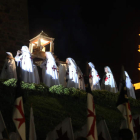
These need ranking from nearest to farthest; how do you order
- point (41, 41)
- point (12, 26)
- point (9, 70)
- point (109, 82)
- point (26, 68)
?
point (26, 68)
point (9, 70)
point (41, 41)
point (109, 82)
point (12, 26)

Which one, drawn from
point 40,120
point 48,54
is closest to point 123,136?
point 40,120

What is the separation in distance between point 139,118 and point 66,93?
147 inches

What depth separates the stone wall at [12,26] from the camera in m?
13.2

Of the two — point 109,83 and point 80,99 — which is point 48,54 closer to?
point 80,99

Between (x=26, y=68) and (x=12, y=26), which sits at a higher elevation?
(x=12, y=26)

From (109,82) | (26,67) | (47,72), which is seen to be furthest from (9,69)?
(109,82)

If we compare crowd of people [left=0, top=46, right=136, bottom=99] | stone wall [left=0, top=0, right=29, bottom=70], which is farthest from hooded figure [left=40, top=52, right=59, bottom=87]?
stone wall [left=0, top=0, right=29, bottom=70]

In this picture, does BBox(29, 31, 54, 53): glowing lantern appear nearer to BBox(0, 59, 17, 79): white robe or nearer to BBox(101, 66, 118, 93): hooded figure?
BBox(0, 59, 17, 79): white robe

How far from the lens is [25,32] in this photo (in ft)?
46.6

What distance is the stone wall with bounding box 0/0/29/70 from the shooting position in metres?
13.2

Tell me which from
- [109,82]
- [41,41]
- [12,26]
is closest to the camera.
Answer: [41,41]

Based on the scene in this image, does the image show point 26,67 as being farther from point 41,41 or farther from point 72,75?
point 72,75

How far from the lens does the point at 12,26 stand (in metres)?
13.7

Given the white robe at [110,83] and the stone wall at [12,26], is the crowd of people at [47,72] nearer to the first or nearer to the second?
the white robe at [110,83]
